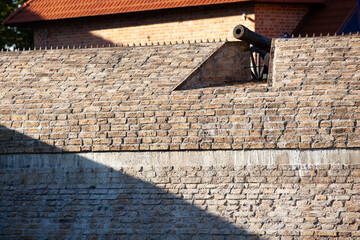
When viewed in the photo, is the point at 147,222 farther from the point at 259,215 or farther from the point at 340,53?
the point at 340,53

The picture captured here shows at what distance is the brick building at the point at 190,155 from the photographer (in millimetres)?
7766

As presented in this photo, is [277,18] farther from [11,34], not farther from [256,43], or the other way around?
[11,34]

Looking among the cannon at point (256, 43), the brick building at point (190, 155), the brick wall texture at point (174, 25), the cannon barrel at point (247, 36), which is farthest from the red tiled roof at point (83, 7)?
the brick building at point (190, 155)

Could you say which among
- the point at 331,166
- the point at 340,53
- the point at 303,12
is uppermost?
the point at 303,12

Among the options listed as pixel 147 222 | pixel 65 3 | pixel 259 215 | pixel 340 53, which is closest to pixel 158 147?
pixel 147 222

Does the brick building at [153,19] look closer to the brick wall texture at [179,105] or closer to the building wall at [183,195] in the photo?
the brick wall texture at [179,105]

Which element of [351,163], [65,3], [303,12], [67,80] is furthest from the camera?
[65,3]

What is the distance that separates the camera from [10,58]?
10820 mm

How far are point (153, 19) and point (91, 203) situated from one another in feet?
29.0

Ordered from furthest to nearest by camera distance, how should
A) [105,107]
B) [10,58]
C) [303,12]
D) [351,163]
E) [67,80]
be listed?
[303,12]
[10,58]
[67,80]
[105,107]
[351,163]

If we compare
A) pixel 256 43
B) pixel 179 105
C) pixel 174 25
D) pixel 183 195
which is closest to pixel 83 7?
pixel 174 25

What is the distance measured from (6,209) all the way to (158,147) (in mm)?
2522

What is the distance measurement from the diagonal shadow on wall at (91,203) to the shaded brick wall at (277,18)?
7.84 metres

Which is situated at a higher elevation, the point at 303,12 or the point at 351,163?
the point at 303,12
